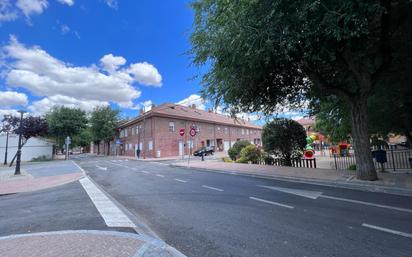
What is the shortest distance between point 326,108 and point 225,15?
10.3 meters

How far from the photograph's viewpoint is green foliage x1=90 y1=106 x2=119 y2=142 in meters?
44.9

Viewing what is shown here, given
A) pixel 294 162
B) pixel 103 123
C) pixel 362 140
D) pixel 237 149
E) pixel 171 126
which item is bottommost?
pixel 294 162

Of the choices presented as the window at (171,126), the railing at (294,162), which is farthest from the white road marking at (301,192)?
the window at (171,126)

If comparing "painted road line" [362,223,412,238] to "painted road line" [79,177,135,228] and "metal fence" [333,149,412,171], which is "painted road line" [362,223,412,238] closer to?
"painted road line" [79,177,135,228]

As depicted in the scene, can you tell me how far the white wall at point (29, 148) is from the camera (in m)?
33.8

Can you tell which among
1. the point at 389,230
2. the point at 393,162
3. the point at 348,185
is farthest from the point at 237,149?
the point at 389,230

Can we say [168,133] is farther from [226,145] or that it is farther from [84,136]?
[84,136]

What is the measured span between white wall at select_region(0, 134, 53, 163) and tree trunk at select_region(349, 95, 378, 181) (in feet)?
142

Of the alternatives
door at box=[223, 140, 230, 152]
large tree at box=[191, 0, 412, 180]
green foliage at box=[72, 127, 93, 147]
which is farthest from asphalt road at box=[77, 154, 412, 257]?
→ green foliage at box=[72, 127, 93, 147]

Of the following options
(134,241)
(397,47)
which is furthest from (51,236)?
Result: (397,47)

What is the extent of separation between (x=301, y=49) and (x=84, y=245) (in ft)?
24.8

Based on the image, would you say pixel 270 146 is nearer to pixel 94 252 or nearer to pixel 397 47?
pixel 397 47

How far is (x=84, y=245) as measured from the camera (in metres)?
3.72

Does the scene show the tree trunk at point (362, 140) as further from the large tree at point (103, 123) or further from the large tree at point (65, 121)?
the large tree at point (103, 123)
